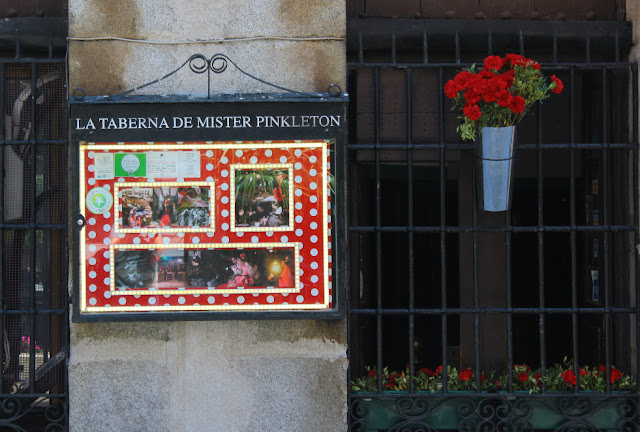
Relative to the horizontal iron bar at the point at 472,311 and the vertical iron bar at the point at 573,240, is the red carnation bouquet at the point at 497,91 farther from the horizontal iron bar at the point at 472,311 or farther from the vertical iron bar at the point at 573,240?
the horizontal iron bar at the point at 472,311

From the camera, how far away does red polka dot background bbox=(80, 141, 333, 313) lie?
15.6 feet

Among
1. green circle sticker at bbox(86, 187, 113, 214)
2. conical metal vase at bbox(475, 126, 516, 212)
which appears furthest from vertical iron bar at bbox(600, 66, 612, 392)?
green circle sticker at bbox(86, 187, 113, 214)

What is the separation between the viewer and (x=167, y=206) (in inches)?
189

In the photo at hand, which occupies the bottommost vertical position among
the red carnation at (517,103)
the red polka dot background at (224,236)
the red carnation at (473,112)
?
the red polka dot background at (224,236)

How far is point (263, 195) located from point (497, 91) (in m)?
1.75

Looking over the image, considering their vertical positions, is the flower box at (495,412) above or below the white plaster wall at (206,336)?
below

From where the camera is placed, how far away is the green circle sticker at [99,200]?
4.75 meters

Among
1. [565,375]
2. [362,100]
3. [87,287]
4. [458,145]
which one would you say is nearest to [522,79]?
[458,145]

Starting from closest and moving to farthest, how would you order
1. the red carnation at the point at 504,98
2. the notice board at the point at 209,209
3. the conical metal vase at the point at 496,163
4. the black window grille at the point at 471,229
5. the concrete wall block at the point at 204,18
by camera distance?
1. the red carnation at the point at 504,98
2. the conical metal vase at the point at 496,163
3. the notice board at the point at 209,209
4. the concrete wall block at the point at 204,18
5. the black window grille at the point at 471,229

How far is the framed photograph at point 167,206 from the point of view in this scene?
15.7ft

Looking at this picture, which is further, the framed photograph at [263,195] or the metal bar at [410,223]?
the metal bar at [410,223]

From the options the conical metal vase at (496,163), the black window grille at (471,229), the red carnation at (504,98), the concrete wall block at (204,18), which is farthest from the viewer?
the black window grille at (471,229)

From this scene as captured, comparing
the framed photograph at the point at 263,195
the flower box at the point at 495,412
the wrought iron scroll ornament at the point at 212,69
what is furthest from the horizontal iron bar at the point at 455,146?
the flower box at the point at 495,412

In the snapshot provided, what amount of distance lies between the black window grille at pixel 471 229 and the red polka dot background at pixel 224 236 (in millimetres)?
441
